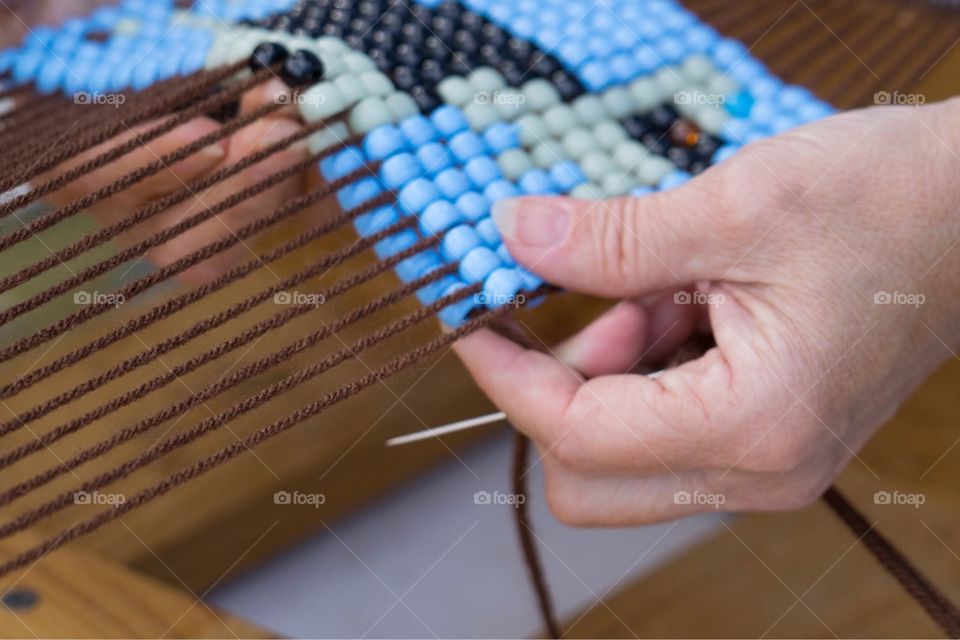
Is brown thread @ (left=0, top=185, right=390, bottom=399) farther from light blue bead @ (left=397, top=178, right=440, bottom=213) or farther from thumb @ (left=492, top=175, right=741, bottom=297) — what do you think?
thumb @ (left=492, top=175, right=741, bottom=297)

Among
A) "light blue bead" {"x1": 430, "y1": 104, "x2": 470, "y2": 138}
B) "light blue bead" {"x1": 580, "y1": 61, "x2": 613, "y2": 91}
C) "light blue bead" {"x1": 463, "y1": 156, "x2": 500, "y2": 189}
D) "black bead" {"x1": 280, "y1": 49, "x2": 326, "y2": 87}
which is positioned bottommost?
"light blue bead" {"x1": 463, "y1": 156, "x2": 500, "y2": 189}

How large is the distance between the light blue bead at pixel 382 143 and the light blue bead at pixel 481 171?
6cm

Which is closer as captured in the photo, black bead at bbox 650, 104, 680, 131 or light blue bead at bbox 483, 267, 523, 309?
light blue bead at bbox 483, 267, 523, 309

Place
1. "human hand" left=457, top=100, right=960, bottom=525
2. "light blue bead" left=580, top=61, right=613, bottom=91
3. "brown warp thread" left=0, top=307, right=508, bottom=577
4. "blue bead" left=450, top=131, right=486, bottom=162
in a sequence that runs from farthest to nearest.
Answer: "light blue bead" left=580, top=61, right=613, bottom=91, "blue bead" left=450, top=131, right=486, bottom=162, "human hand" left=457, top=100, right=960, bottom=525, "brown warp thread" left=0, top=307, right=508, bottom=577

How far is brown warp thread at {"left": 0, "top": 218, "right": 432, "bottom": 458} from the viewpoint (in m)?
0.67

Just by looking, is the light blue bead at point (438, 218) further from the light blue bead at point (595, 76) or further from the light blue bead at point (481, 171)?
the light blue bead at point (595, 76)

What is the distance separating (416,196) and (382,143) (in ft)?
0.18

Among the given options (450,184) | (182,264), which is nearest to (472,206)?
(450,184)

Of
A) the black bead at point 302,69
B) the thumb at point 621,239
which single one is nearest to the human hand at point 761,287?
the thumb at point 621,239

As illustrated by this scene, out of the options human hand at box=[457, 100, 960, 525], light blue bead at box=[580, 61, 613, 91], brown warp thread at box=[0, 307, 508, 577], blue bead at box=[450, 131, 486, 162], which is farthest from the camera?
light blue bead at box=[580, 61, 613, 91]

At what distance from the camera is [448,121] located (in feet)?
2.86

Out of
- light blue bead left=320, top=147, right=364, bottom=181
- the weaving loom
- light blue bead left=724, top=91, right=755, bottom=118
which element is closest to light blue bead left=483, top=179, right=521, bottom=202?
the weaving loom

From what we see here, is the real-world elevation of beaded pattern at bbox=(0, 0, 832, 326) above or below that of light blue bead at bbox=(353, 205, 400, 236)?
above

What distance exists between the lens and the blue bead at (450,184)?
83 centimetres
